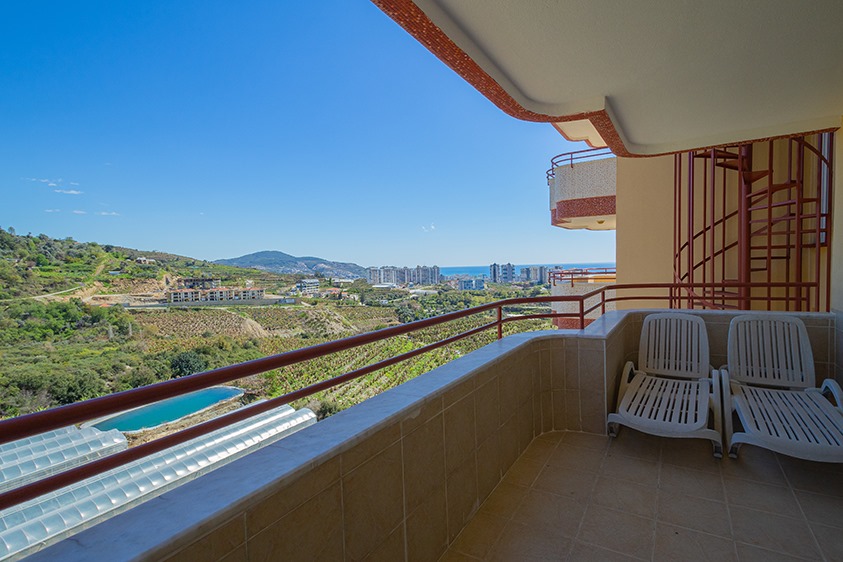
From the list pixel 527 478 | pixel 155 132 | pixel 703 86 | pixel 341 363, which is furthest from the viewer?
pixel 155 132

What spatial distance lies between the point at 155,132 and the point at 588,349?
51030mm

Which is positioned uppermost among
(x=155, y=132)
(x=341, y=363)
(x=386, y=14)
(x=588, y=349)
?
(x=155, y=132)

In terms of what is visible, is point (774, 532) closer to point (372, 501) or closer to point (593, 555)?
point (593, 555)

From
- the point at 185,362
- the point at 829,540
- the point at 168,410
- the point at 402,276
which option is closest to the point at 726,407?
the point at 829,540

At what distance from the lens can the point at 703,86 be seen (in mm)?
2539

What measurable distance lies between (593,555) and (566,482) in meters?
0.59

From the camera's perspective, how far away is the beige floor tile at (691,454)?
8.13 ft

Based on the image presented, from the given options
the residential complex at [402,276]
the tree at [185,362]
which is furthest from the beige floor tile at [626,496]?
the residential complex at [402,276]

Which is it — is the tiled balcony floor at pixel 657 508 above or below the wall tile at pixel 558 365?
below

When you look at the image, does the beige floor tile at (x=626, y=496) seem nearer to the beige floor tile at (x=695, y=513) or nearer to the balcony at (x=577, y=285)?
the beige floor tile at (x=695, y=513)

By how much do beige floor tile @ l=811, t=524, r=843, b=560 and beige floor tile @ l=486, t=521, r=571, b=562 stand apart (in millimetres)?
1099

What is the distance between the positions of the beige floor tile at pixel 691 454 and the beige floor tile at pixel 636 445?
0.05m

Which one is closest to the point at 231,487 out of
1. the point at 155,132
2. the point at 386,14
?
the point at 386,14

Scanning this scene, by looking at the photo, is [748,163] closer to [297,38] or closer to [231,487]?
[231,487]
